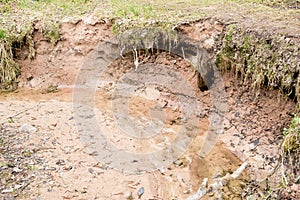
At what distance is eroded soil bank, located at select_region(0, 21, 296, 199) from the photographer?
3.71 meters

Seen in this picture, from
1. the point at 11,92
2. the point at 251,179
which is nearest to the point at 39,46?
the point at 11,92

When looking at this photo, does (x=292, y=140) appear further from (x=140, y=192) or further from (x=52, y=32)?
(x=52, y=32)

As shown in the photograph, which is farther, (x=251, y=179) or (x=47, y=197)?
(x=251, y=179)

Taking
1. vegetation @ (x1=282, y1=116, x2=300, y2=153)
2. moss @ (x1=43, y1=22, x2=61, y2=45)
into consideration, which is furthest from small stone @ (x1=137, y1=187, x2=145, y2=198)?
moss @ (x1=43, y1=22, x2=61, y2=45)

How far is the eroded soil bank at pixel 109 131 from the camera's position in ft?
12.2

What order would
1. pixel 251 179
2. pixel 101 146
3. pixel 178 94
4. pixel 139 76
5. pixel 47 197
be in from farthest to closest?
pixel 139 76 → pixel 178 94 → pixel 101 146 → pixel 251 179 → pixel 47 197

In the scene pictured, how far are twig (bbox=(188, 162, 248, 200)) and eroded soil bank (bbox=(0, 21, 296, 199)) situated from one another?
0.10 meters

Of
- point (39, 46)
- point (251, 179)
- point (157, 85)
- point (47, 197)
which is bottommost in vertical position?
point (251, 179)

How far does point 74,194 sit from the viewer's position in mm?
3541

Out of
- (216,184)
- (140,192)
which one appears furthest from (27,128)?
(216,184)

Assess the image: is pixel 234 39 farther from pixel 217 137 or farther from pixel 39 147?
pixel 39 147

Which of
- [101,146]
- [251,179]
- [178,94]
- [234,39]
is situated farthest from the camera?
[178,94]

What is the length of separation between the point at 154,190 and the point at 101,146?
104 cm

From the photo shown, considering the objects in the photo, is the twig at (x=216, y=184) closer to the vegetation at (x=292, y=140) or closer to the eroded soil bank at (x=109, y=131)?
the eroded soil bank at (x=109, y=131)
